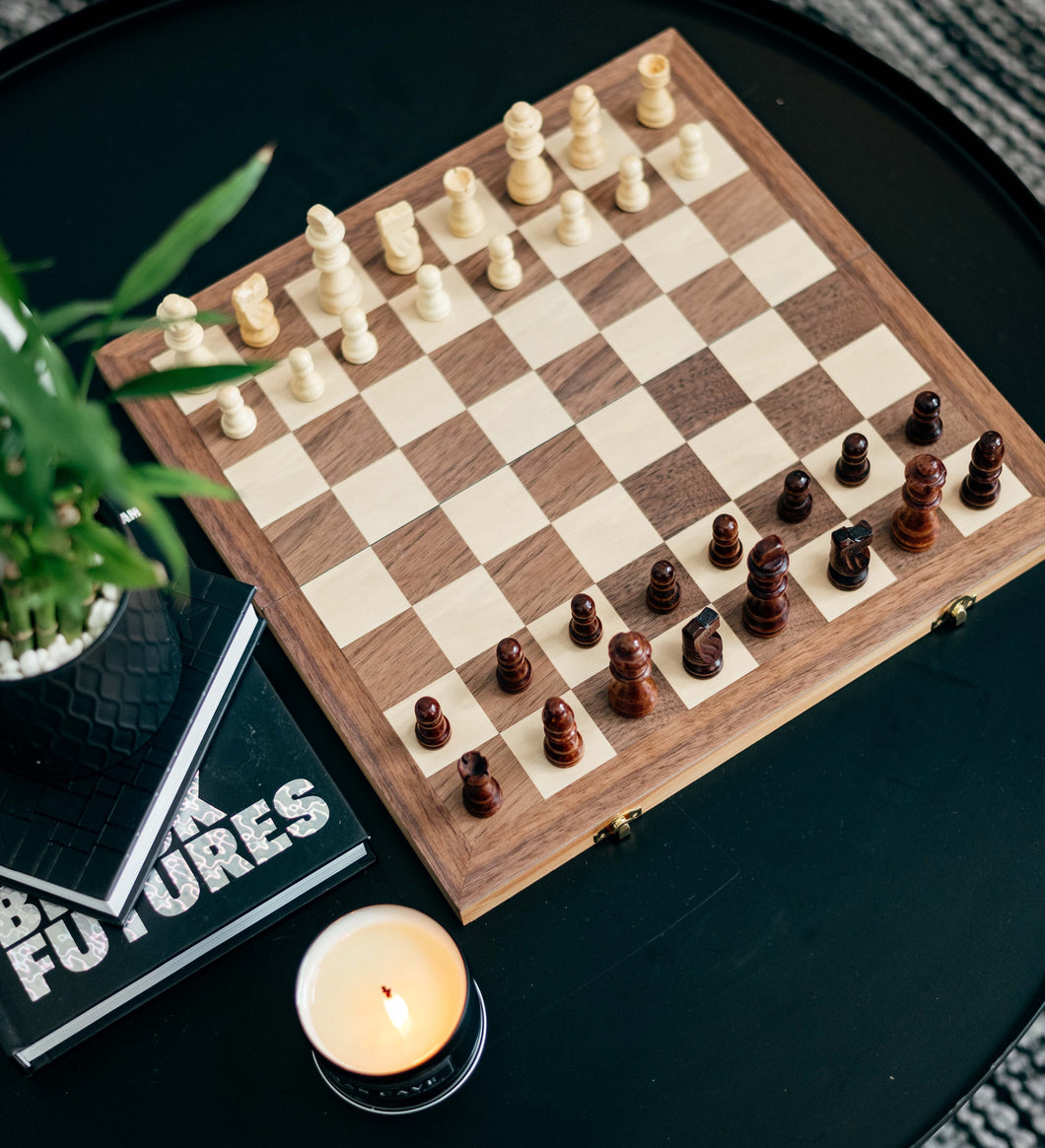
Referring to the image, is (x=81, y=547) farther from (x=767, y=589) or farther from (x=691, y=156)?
(x=691, y=156)

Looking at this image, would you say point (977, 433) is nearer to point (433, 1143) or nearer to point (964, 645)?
point (964, 645)

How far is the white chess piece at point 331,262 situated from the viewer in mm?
1673

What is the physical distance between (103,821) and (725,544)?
730 mm

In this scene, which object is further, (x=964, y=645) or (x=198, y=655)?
(x=964, y=645)

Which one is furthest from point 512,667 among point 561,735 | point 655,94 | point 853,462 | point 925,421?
point 655,94

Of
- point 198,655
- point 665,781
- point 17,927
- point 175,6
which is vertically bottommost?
point 665,781

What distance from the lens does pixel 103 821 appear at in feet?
4.55

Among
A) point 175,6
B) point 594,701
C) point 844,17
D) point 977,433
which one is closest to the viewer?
point 594,701

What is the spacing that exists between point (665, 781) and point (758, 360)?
1.80 ft

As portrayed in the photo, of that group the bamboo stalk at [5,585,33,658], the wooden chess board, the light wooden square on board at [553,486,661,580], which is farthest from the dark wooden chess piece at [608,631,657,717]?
the bamboo stalk at [5,585,33,658]

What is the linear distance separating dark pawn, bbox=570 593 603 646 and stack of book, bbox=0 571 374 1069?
320 mm

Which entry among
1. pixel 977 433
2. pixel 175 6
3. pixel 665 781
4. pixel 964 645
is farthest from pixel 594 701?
pixel 175 6

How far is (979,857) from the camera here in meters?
1.49

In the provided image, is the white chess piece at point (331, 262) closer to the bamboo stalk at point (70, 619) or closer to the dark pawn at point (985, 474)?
the bamboo stalk at point (70, 619)
